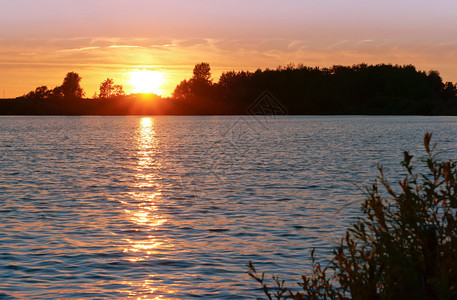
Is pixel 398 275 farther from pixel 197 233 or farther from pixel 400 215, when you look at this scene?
pixel 197 233

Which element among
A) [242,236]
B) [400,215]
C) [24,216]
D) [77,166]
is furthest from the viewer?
[77,166]

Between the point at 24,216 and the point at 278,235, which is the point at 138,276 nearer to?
the point at 278,235

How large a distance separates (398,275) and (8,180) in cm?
2994

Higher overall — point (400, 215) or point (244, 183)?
point (400, 215)

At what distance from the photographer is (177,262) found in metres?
14.8

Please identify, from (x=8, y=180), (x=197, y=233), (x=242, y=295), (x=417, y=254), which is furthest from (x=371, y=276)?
(x=8, y=180)

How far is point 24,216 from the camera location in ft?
69.8

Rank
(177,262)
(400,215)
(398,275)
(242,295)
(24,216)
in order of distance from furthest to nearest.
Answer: (24,216) < (177,262) < (242,295) < (400,215) < (398,275)

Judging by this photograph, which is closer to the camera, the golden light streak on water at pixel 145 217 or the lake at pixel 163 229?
the lake at pixel 163 229

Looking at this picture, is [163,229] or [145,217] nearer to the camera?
[163,229]

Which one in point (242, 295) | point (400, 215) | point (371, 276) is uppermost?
point (400, 215)

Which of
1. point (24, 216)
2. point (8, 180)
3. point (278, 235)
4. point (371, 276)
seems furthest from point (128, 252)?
point (8, 180)

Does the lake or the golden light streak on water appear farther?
the golden light streak on water

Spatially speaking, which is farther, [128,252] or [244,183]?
[244,183]
